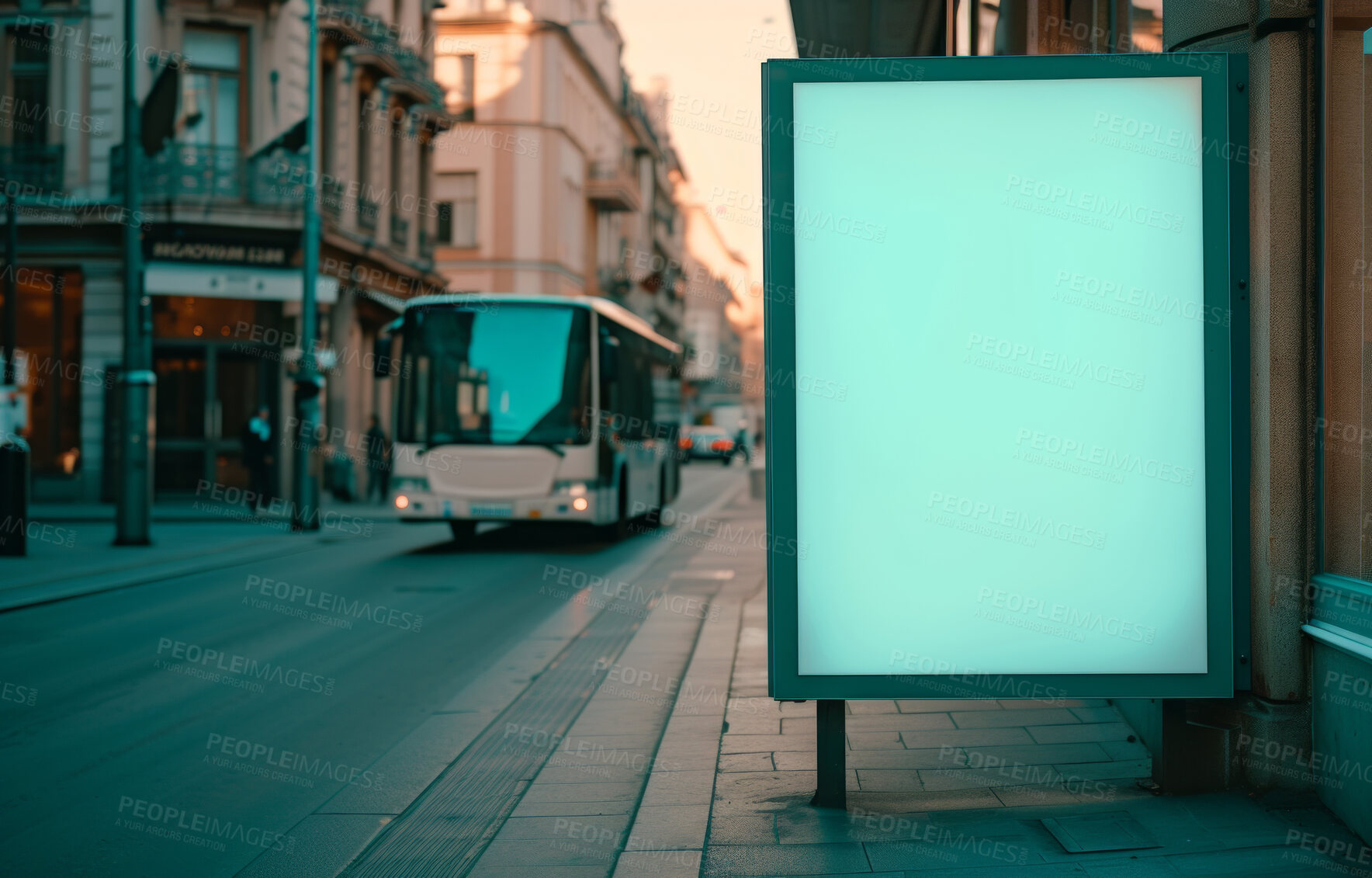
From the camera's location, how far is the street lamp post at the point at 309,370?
739 inches

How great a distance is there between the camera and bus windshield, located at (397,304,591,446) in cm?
1574

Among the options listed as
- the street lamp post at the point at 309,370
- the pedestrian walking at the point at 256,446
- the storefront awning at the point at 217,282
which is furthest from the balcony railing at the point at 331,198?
the street lamp post at the point at 309,370

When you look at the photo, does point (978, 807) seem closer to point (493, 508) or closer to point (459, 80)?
point (493, 508)

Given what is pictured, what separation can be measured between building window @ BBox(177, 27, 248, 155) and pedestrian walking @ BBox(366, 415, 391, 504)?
250 inches

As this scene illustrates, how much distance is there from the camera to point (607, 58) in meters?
57.2

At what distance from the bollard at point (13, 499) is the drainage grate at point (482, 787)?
8.17 metres

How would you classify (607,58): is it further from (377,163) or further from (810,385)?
(810,385)

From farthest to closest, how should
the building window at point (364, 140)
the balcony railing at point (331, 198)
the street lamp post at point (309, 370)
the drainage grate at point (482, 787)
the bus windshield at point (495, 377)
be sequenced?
the building window at point (364, 140) → the balcony railing at point (331, 198) → the street lamp post at point (309, 370) → the bus windshield at point (495, 377) → the drainage grate at point (482, 787)

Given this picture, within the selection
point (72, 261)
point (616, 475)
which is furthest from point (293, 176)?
point (616, 475)

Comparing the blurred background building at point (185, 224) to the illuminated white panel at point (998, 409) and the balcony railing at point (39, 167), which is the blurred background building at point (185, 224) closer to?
the balcony railing at point (39, 167)

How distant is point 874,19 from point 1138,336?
23.2 feet

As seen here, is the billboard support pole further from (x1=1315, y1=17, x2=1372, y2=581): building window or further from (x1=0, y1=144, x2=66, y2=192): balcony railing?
(x1=0, y1=144, x2=66, y2=192): balcony railing

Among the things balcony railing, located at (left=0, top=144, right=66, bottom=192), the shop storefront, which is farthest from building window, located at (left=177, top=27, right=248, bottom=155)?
balcony railing, located at (left=0, top=144, right=66, bottom=192)

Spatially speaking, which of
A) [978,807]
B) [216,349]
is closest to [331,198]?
[216,349]
